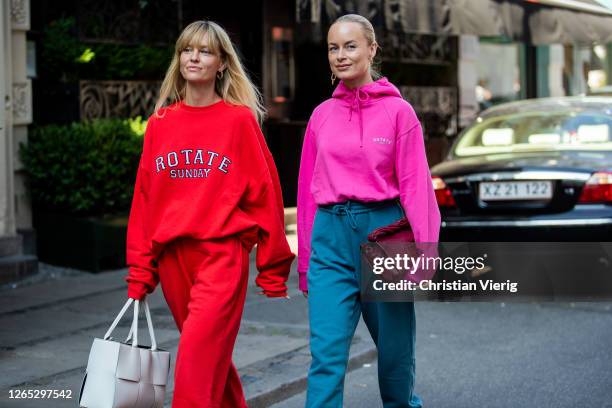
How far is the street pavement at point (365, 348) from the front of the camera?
20.7 ft

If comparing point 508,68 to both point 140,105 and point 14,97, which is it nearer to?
point 140,105

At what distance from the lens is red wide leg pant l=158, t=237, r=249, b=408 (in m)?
4.54

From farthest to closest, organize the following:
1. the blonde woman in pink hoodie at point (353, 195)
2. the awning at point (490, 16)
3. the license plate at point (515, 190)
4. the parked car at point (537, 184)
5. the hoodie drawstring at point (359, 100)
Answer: the awning at point (490, 16) → the license plate at point (515, 190) → the parked car at point (537, 184) → the hoodie drawstring at point (359, 100) → the blonde woman in pink hoodie at point (353, 195)

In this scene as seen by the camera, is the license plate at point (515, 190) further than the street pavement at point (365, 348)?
Yes

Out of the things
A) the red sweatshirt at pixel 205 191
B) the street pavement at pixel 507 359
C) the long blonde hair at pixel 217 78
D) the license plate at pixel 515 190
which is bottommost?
the street pavement at pixel 507 359

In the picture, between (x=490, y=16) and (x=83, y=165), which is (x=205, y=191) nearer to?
(x=83, y=165)

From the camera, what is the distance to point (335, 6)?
1239cm

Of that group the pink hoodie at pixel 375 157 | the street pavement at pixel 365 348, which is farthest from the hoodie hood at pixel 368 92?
the street pavement at pixel 365 348

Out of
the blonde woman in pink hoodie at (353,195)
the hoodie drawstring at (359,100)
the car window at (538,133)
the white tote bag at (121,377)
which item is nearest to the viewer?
the white tote bag at (121,377)

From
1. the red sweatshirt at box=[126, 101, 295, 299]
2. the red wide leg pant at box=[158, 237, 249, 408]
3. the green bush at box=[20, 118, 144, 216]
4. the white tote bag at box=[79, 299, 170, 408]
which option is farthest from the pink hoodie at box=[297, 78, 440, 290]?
the green bush at box=[20, 118, 144, 216]

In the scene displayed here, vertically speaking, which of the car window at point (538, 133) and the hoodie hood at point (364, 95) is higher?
the hoodie hood at point (364, 95)

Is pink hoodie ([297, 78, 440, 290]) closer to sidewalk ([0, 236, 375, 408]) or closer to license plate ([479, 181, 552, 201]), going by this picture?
sidewalk ([0, 236, 375, 408])

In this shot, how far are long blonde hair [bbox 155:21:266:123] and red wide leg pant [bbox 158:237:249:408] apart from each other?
625mm

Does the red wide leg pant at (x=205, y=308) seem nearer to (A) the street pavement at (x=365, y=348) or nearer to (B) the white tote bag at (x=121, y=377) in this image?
(B) the white tote bag at (x=121, y=377)
